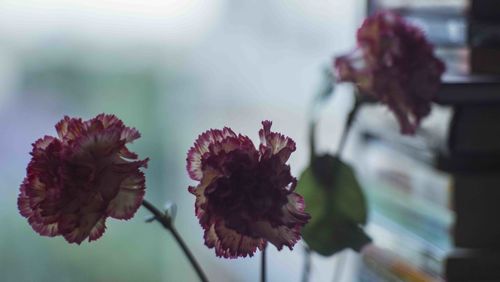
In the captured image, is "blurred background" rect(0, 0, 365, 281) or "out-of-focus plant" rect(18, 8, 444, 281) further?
"blurred background" rect(0, 0, 365, 281)

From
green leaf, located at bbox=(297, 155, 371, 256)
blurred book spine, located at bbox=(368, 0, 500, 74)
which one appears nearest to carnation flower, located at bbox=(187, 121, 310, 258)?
green leaf, located at bbox=(297, 155, 371, 256)

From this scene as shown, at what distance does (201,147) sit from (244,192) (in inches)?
1.6

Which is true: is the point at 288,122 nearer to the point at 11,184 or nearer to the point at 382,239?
the point at 382,239

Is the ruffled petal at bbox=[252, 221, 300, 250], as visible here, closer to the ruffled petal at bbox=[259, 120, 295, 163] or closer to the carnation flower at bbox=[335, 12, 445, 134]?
the ruffled petal at bbox=[259, 120, 295, 163]

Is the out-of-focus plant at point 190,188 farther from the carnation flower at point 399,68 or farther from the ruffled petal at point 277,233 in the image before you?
the carnation flower at point 399,68

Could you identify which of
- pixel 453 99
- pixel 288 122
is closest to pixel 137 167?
pixel 453 99

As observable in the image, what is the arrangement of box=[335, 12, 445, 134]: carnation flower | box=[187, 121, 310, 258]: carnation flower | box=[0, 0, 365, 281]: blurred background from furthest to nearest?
box=[0, 0, 365, 281]: blurred background → box=[335, 12, 445, 134]: carnation flower → box=[187, 121, 310, 258]: carnation flower

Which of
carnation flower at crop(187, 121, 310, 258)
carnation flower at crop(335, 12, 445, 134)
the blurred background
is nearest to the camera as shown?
carnation flower at crop(187, 121, 310, 258)

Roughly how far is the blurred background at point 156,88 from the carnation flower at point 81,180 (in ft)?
1.11

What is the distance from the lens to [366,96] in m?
0.61

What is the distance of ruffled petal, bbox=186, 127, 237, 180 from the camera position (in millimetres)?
426

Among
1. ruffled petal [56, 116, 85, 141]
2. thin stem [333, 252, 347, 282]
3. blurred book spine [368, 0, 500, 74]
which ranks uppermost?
blurred book spine [368, 0, 500, 74]

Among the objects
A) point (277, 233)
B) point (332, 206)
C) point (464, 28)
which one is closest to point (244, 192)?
point (277, 233)

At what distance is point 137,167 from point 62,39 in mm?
394
